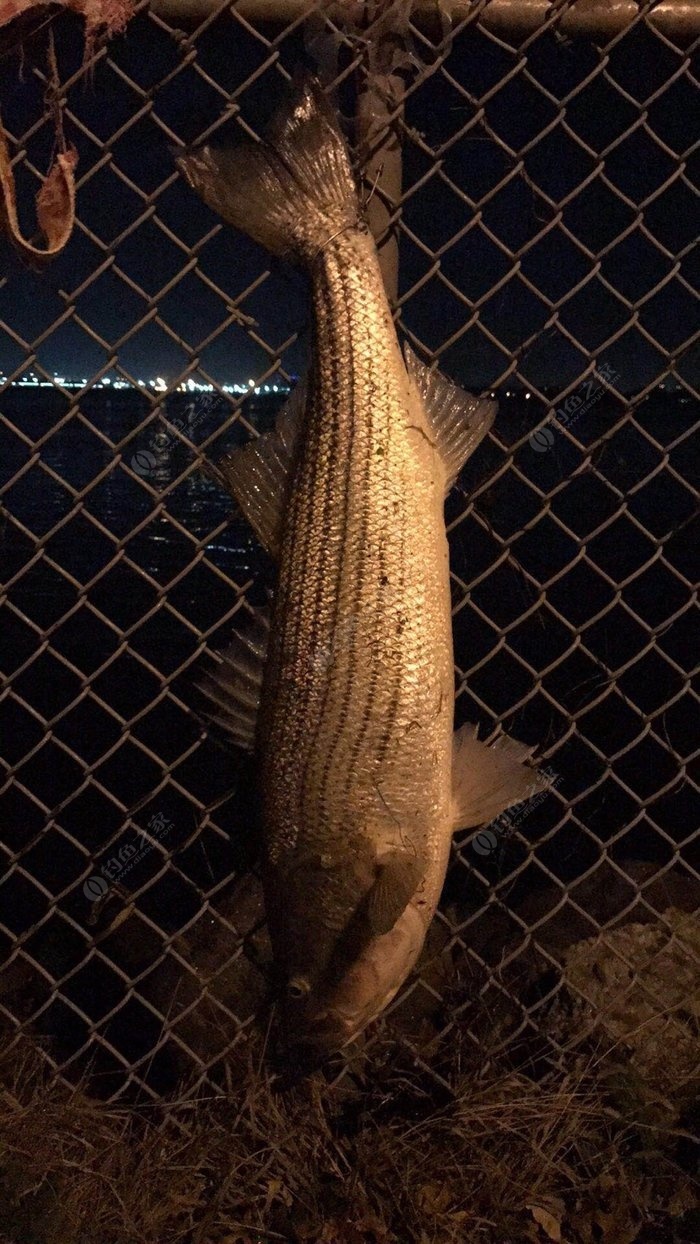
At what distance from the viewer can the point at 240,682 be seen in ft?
7.23

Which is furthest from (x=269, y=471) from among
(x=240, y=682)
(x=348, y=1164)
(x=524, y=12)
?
(x=348, y=1164)

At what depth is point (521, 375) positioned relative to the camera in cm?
272

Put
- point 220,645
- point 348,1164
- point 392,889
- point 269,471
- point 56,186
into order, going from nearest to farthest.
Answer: point 392,889
point 269,471
point 56,186
point 348,1164
point 220,645

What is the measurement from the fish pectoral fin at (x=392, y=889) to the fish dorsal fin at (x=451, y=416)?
32.4 inches

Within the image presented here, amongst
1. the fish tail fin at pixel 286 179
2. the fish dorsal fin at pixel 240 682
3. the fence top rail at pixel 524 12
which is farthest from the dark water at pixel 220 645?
the fence top rail at pixel 524 12

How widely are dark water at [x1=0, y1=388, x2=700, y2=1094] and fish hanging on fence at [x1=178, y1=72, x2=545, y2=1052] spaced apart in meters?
0.56

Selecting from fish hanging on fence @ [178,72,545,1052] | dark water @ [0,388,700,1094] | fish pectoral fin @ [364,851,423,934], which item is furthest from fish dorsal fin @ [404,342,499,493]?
fish pectoral fin @ [364,851,423,934]

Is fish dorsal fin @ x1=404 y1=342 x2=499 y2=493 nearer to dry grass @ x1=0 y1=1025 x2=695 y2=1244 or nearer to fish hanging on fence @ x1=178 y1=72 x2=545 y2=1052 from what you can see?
fish hanging on fence @ x1=178 y1=72 x2=545 y2=1052

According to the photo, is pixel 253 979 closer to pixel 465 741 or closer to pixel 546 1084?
pixel 546 1084

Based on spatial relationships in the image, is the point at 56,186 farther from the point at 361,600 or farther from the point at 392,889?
the point at 392,889

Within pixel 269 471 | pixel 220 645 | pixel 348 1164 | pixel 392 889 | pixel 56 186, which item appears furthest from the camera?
pixel 220 645

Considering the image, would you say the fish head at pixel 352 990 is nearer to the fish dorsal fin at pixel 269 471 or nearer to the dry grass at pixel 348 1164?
the fish dorsal fin at pixel 269 471

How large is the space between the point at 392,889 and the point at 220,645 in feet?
26.5

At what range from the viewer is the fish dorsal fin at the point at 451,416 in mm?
2146
